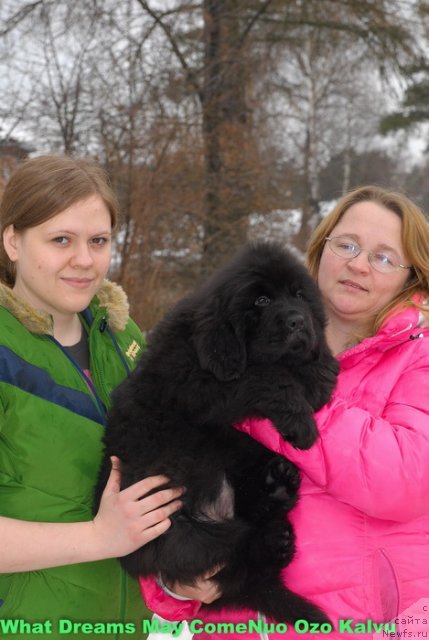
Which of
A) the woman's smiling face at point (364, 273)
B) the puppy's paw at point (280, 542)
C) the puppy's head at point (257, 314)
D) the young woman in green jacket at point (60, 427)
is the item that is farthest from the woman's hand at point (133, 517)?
the woman's smiling face at point (364, 273)

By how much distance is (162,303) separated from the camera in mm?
8312

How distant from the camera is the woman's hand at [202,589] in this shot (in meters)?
2.06

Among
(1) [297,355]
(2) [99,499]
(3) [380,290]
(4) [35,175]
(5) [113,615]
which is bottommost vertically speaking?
(5) [113,615]

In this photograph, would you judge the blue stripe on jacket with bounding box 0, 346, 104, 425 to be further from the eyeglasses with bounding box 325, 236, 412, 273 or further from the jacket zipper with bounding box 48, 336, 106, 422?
the eyeglasses with bounding box 325, 236, 412, 273

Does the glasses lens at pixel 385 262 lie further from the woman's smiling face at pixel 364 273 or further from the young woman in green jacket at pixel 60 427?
the young woman in green jacket at pixel 60 427

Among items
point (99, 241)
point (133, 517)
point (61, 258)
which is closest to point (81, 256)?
point (61, 258)

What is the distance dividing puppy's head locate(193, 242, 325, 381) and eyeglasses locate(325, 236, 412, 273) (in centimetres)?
33

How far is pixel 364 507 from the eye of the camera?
6.27 feet

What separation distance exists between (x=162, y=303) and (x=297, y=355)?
6.25 m

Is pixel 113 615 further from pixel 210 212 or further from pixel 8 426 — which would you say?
pixel 210 212

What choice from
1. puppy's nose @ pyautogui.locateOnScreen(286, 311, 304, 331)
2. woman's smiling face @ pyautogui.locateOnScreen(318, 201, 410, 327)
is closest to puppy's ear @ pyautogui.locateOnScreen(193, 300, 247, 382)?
puppy's nose @ pyautogui.locateOnScreen(286, 311, 304, 331)

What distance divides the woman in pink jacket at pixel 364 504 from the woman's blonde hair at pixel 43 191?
3.55 ft

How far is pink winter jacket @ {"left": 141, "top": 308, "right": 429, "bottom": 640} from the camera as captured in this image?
1893mm

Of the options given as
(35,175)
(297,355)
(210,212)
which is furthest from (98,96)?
(297,355)
